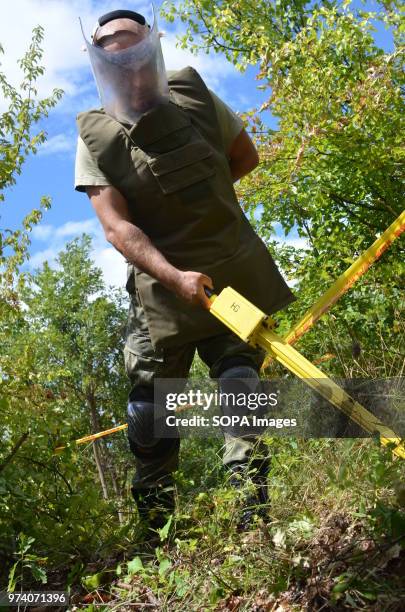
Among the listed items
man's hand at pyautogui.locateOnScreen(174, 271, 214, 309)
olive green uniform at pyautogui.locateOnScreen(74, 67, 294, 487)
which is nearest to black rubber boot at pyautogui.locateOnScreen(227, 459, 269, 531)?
olive green uniform at pyautogui.locateOnScreen(74, 67, 294, 487)

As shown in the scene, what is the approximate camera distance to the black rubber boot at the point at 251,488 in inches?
105

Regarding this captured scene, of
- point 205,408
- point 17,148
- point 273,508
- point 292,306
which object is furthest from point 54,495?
point 17,148

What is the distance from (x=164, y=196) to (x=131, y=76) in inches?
20.1

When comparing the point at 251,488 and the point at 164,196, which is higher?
Answer: the point at 164,196

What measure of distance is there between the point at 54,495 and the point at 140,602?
0.88m

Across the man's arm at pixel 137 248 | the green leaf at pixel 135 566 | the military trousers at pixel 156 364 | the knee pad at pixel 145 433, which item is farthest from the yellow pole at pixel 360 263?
the green leaf at pixel 135 566

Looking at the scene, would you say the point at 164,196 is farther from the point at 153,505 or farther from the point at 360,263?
the point at 360,263

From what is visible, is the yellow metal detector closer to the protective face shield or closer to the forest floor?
the forest floor

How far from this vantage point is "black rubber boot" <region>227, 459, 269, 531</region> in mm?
Answer: 2658

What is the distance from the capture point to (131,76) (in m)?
3.34

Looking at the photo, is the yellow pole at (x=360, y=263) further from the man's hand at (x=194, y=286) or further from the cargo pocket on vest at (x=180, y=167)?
the man's hand at (x=194, y=286)

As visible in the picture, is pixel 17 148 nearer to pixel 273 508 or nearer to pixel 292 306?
pixel 292 306

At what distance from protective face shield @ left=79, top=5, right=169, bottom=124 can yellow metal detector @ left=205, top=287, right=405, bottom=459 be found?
0.95 metres

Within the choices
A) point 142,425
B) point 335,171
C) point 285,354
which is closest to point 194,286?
point 285,354
